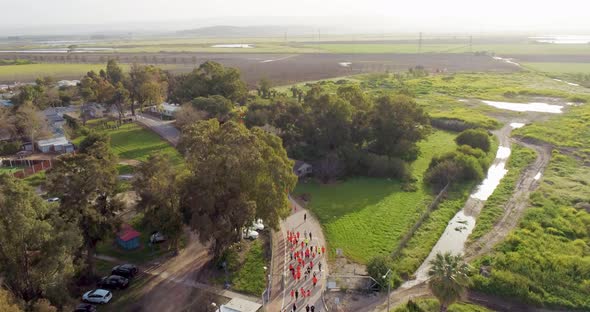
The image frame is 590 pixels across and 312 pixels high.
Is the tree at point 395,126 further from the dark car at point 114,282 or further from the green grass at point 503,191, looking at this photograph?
the dark car at point 114,282

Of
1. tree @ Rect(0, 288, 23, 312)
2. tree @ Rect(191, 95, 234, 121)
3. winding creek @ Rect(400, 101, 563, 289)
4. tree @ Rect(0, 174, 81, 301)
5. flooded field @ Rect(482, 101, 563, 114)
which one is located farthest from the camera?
flooded field @ Rect(482, 101, 563, 114)

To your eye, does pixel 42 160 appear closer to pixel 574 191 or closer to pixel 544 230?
pixel 544 230

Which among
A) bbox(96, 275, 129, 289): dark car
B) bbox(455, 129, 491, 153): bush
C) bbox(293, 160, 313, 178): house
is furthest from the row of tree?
bbox(96, 275, 129, 289): dark car

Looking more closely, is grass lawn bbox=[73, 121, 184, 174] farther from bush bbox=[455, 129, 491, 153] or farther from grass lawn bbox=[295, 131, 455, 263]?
bush bbox=[455, 129, 491, 153]

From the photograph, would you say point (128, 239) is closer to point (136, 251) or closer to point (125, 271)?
point (136, 251)

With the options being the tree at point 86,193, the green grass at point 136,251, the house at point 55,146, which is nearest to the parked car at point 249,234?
the green grass at point 136,251

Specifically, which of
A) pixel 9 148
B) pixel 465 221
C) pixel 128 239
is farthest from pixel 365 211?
pixel 9 148

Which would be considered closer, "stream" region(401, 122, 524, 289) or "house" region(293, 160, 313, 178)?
"stream" region(401, 122, 524, 289)

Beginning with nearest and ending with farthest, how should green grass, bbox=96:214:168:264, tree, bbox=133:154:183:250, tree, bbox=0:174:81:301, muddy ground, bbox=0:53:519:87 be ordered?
tree, bbox=0:174:81:301 → tree, bbox=133:154:183:250 → green grass, bbox=96:214:168:264 → muddy ground, bbox=0:53:519:87
